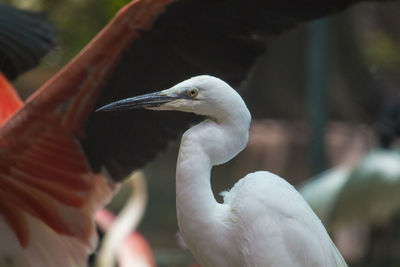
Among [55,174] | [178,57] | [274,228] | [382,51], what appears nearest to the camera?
[274,228]

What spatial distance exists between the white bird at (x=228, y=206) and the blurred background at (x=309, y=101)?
3.10 m

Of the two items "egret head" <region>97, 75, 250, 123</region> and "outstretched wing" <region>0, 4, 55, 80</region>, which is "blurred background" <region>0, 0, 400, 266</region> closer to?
"outstretched wing" <region>0, 4, 55, 80</region>

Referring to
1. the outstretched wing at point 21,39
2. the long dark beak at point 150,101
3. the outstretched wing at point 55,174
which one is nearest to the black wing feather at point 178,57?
the outstretched wing at point 55,174

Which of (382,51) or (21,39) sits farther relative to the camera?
(382,51)

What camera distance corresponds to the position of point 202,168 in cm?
240

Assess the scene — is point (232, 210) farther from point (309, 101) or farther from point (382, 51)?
point (382, 51)

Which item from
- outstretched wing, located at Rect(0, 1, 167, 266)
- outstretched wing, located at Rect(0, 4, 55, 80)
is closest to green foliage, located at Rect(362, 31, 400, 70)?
outstretched wing, located at Rect(0, 4, 55, 80)

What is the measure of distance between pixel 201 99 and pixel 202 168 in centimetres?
19

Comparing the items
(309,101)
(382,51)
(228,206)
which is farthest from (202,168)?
(382,51)

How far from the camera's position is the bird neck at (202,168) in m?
2.38

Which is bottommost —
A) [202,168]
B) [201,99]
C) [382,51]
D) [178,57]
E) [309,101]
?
[382,51]

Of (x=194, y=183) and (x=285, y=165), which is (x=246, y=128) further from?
(x=285, y=165)

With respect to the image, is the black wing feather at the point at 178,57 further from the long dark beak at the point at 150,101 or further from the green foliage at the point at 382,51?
the green foliage at the point at 382,51

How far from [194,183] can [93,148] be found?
127cm
